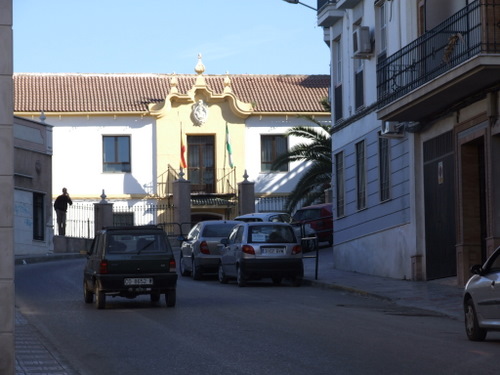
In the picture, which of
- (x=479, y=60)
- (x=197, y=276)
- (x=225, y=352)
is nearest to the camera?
(x=225, y=352)

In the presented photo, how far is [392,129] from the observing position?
30.5m

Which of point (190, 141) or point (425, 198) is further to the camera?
point (190, 141)

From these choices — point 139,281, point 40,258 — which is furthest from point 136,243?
point 40,258

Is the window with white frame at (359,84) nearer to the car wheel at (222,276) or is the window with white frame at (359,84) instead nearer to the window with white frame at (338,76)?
the window with white frame at (338,76)

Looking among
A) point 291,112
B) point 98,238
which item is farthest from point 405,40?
point 291,112

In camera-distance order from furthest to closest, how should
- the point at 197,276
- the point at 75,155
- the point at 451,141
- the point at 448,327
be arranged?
the point at 75,155 < the point at 197,276 < the point at 451,141 < the point at 448,327

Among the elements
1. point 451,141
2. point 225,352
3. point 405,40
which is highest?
point 405,40

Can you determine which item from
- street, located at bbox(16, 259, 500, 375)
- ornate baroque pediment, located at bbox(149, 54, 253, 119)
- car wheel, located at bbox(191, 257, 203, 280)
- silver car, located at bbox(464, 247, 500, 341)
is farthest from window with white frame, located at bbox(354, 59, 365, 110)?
ornate baroque pediment, located at bbox(149, 54, 253, 119)

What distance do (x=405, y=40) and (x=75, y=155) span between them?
121 ft

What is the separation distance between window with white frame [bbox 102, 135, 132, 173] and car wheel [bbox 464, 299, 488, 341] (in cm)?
4857

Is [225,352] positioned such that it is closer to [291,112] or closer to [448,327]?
[448,327]

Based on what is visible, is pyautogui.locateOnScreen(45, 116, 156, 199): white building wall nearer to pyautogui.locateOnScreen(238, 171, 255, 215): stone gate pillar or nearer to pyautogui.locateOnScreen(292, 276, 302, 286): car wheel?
pyautogui.locateOnScreen(238, 171, 255, 215): stone gate pillar

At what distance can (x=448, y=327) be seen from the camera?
62.4 feet

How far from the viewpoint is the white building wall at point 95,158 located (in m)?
64.1
